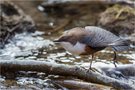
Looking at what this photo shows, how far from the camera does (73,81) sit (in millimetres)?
6152

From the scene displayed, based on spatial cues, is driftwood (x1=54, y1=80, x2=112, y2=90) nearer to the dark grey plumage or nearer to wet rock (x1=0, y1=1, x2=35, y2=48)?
the dark grey plumage

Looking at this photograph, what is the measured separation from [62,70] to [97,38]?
2.46ft

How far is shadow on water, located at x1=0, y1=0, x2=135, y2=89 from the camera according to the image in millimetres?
6586

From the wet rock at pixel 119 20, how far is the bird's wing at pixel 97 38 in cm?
397

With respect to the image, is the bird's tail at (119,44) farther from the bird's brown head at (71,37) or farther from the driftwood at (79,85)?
the driftwood at (79,85)

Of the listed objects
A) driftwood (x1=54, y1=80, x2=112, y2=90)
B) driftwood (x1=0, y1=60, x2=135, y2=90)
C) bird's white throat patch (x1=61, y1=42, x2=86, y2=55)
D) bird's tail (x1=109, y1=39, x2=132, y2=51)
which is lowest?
driftwood (x1=54, y1=80, x2=112, y2=90)

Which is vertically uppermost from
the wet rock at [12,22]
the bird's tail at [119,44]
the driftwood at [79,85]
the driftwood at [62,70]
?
the wet rock at [12,22]

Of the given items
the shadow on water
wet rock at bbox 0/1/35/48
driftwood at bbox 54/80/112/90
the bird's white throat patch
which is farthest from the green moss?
the bird's white throat patch

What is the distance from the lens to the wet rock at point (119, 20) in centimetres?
1012

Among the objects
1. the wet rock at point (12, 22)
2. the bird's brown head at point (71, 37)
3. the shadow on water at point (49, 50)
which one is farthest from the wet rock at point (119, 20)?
the bird's brown head at point (71, 37)

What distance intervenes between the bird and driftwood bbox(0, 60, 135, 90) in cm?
36

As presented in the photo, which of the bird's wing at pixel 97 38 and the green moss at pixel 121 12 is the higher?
the green moss at pixel 121 12

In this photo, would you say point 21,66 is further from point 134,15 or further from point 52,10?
point 52,10

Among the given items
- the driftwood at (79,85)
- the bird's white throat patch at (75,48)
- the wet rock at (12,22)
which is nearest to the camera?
the bird's white throat patch at (75,48)
